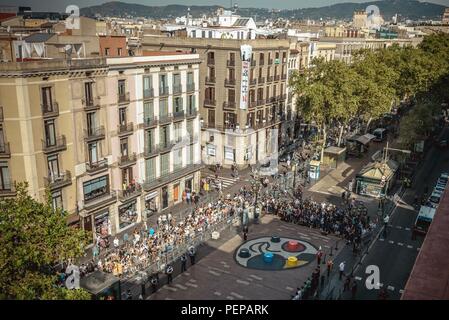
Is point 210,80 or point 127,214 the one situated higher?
point 210,80

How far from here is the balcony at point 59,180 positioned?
3656 cm

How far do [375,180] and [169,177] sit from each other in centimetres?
2395

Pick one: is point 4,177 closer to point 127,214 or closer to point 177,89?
point 127,214

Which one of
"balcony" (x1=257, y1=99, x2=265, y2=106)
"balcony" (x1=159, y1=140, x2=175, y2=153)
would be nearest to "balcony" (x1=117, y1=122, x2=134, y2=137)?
"balcony" (x1=159, y1=140, x2=175, y2=153)

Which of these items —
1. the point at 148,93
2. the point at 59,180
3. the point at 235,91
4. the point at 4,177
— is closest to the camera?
the point at 4,177

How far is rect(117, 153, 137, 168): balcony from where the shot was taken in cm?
4304

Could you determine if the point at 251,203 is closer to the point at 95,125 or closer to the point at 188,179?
the point at 188,179

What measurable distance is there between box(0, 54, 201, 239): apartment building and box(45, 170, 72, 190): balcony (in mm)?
90

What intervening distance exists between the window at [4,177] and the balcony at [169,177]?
13.9 metres

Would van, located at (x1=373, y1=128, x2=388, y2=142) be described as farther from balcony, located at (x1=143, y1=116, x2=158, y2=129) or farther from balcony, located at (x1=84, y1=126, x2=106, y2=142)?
balcony, located at (x1=84, y1=126, x2=106, y2=142)

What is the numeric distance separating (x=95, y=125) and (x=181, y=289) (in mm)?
17251

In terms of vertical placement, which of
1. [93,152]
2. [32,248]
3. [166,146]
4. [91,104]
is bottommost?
[166,146]

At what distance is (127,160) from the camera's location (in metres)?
43.9

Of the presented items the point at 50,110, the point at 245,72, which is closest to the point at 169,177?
the point at 50,110
